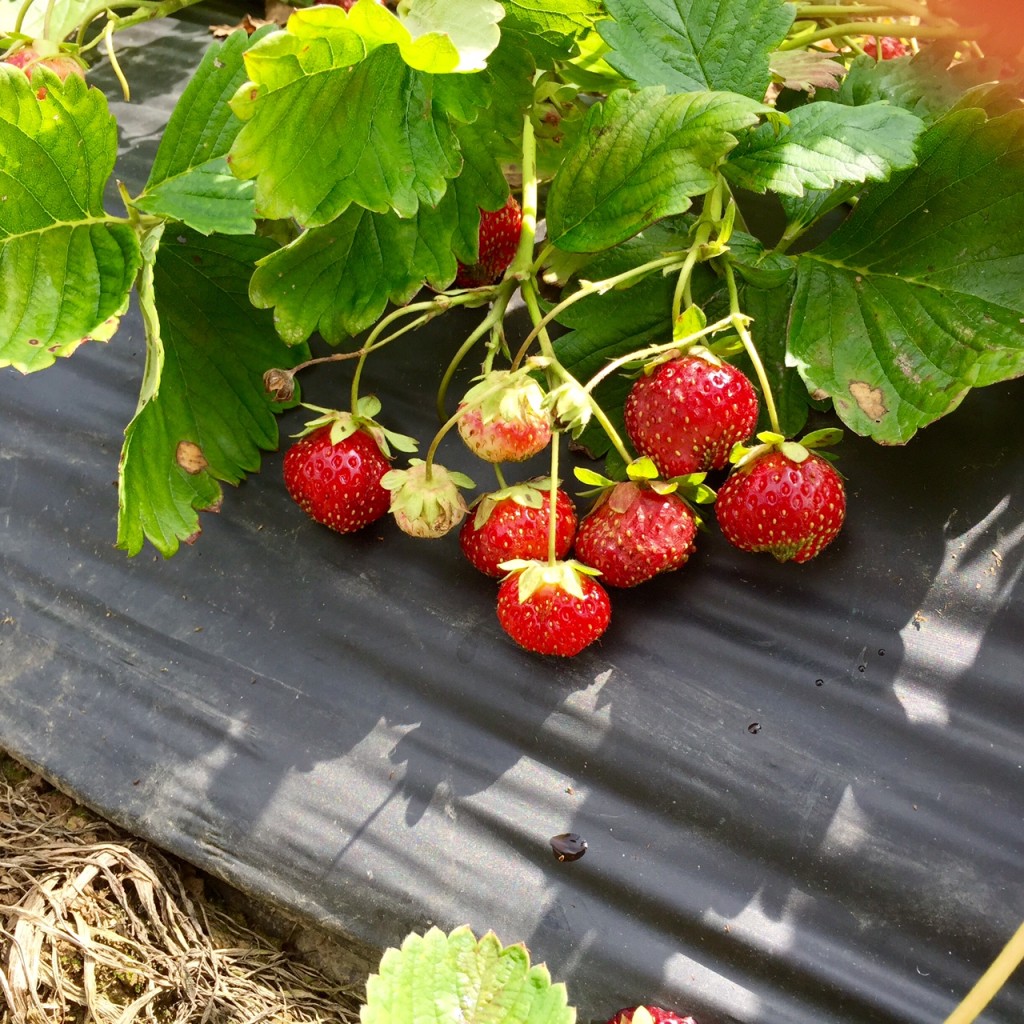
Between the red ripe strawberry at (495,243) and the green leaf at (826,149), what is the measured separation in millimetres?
227

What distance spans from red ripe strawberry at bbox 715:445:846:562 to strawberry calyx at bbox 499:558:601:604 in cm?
13

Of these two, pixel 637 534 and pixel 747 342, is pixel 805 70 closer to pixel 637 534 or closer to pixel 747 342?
pixel 747 342

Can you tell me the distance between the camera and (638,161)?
748 millimetres

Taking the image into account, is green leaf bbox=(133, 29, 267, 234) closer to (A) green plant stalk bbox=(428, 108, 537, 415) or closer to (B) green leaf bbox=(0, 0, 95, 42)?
(A) green plant stalk bbox=(428, 108, 537, 415)

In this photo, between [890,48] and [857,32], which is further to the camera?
[890,48]

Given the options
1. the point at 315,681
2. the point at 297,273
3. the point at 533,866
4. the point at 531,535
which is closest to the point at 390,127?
the point at 297,273

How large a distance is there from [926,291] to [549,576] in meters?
0.39

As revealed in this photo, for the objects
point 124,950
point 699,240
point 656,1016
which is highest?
point 699,240

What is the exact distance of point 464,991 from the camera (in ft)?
2.26

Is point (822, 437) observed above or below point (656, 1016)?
above

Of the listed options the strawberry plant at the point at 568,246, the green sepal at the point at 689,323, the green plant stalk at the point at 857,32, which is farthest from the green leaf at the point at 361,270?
the green plant stalk at the point at 857,32

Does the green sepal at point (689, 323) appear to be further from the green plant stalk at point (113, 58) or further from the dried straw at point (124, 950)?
the green plant stalk at point (113, 58)

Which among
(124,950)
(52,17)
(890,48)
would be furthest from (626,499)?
(52,17)

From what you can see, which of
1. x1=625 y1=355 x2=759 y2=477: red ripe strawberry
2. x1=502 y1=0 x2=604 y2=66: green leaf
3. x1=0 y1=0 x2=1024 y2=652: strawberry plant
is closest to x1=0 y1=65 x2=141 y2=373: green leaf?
x1=0 y1=0 x2=1024 y2=652: strawberry plant
